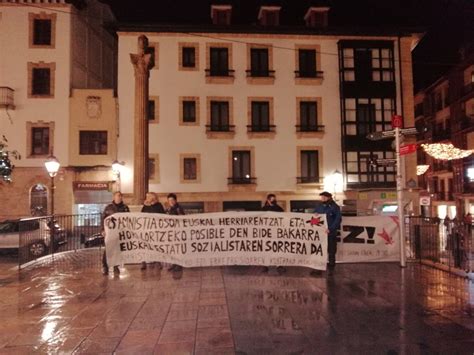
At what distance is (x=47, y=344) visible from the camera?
6055 mm

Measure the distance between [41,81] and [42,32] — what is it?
317cm

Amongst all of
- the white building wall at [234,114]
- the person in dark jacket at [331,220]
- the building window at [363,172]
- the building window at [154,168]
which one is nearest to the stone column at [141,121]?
the person in dark jacket at [331,220]

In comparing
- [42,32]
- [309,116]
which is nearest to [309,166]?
[309,116]

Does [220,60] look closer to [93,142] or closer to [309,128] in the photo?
[309,128]

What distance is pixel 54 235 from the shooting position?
15.9 m

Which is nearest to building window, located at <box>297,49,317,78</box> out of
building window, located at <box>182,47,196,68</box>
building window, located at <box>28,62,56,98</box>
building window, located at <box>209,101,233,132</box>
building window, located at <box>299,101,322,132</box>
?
building window, located at <box>299,101,322,132</box>

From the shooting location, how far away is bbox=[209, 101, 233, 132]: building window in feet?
105

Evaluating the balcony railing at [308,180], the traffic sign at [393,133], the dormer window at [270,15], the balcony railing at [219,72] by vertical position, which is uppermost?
the dormer window at [270,15]

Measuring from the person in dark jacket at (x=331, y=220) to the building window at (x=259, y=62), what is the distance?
21961 millimetres

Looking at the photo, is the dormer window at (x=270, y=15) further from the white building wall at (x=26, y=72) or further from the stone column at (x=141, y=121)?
the stone column at (x=141, y=121)

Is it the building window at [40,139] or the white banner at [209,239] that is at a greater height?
the building window at [40,139]

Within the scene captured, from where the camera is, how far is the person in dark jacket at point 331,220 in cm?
1150

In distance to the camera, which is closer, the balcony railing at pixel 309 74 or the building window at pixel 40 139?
the building window at pixel 40 139

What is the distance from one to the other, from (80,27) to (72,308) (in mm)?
28162
